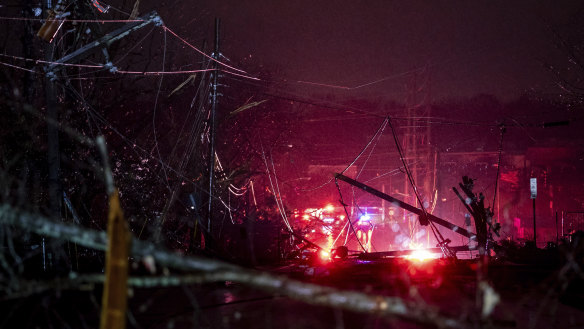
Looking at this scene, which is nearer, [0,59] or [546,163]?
[0,59]

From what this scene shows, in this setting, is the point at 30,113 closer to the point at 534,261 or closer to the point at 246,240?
the point at 246,240

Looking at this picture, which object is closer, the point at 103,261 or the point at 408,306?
the point at 408,306

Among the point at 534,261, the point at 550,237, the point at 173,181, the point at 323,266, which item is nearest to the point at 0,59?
the point at 173,181

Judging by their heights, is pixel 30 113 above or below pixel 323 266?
above

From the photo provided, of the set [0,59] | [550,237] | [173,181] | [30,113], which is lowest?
[550,237]

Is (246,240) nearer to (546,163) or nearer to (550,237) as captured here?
(550,237)

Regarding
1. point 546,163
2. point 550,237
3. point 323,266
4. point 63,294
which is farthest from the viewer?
point 546,163

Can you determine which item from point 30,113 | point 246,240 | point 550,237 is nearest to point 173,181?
point 246,240

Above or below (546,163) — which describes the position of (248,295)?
below

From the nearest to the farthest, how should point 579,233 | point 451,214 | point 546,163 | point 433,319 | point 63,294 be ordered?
point 433,319 → point 63,294 → point 579,233 → point 546,163 → point 451,214
